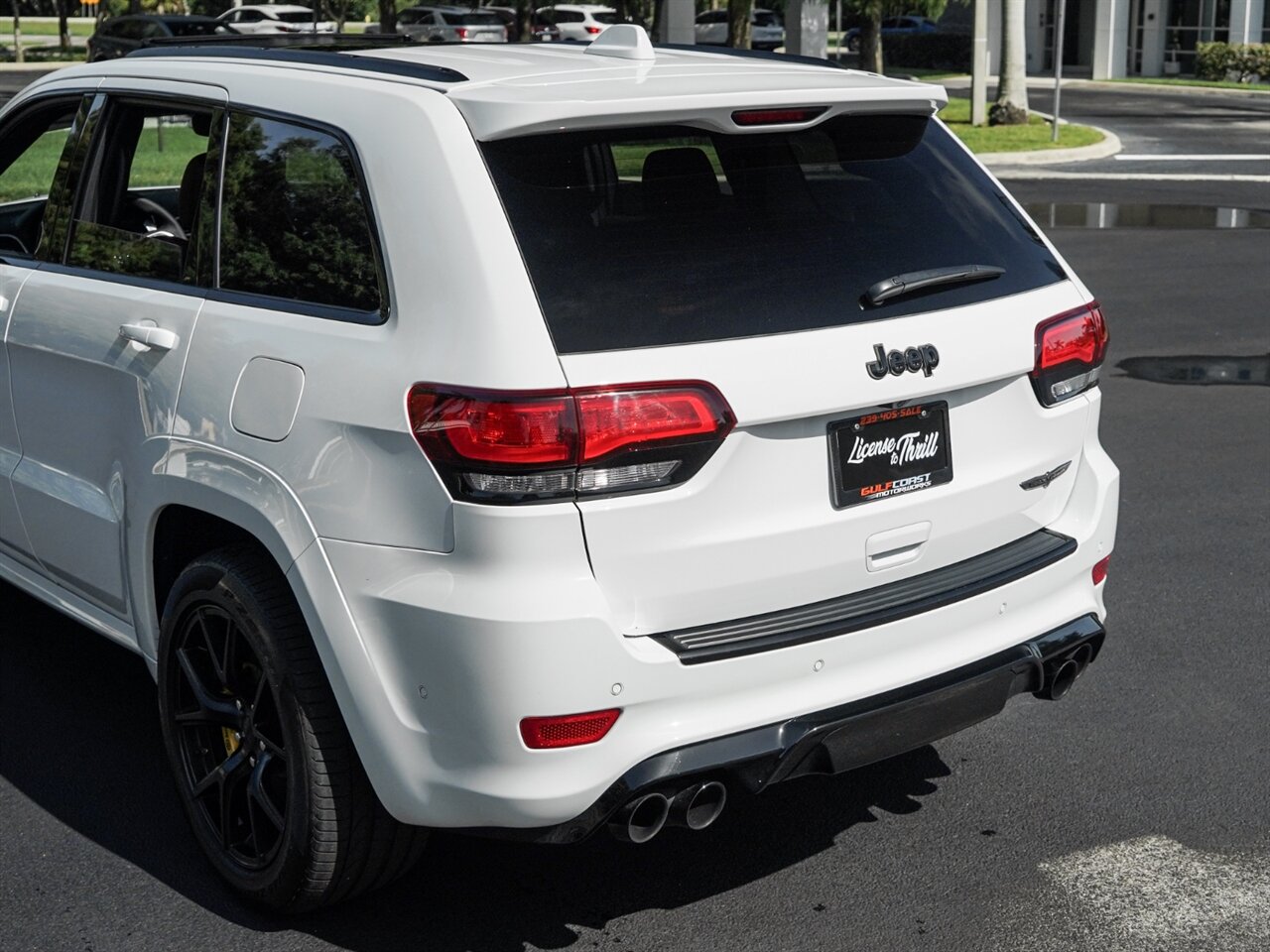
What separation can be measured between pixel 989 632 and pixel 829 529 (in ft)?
1.78

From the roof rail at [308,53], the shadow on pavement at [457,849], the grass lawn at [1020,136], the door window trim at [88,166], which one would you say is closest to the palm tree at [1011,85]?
the grass lawn at [1020,136]

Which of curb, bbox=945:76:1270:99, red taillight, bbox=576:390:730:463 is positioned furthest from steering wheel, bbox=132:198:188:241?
curb, bbox=945:76:1270:99

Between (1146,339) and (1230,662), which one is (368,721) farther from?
(1146,339)

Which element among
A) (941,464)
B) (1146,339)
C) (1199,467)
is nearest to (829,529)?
(941,464)

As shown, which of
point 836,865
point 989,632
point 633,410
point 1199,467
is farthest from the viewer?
point 1199,467

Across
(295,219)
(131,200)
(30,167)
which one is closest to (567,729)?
(295,219)

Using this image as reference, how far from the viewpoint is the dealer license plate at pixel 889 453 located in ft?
10.9

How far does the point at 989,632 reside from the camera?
3.61 metres

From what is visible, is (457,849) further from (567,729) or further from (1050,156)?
(1050,156)

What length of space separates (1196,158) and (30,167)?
21.3 meters

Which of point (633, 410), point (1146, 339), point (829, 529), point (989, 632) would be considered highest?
point (633, 410)

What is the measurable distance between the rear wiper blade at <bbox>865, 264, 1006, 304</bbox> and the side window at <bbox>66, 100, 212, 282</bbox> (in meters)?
1.62

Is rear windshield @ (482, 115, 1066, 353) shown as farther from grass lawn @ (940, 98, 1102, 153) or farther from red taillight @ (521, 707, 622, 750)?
grass lawn @ (940, 98, 1102, 153)

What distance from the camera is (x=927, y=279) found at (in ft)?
11.4
